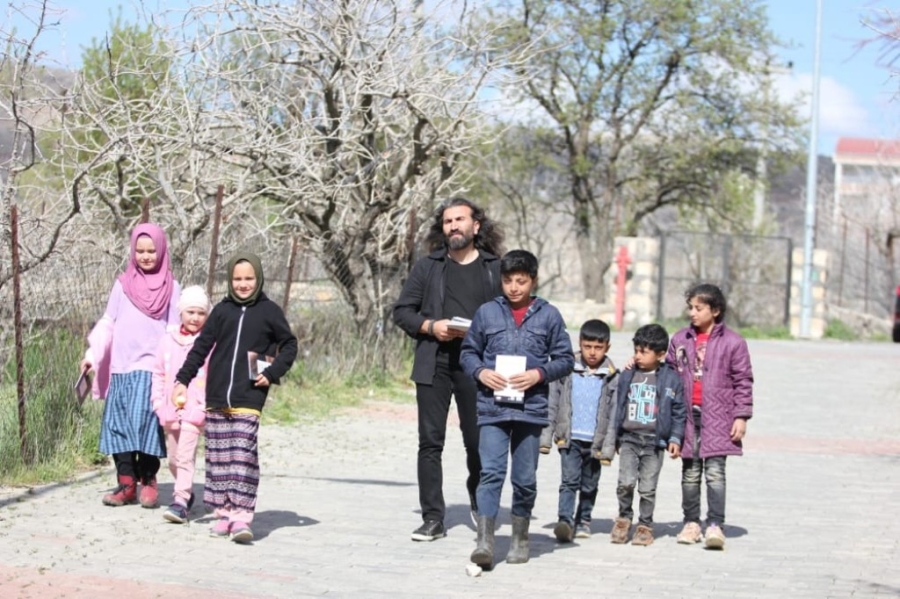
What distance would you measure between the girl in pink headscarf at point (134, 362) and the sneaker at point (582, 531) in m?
2.43

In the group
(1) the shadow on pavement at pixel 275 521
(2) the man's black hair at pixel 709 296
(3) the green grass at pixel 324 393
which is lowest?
(1) the shadow on pavement at pixel 275 521

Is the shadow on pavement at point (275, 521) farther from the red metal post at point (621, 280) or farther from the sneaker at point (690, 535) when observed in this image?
the red metal post at point (621, 280)

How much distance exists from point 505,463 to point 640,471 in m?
1.10

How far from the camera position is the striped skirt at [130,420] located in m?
8.44

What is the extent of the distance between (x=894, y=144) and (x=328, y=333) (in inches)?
1075

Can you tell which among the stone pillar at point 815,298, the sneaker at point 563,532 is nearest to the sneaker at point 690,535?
the sneaker at point 563,532

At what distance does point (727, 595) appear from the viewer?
674 cm

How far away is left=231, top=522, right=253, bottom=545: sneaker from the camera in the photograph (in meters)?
7.50

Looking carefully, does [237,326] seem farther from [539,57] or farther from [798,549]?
[539,57]

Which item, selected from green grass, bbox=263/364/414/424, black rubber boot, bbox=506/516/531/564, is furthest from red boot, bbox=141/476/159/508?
green grass, bbox=263/364/414/424

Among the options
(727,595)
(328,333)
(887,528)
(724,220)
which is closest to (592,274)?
(724,220)

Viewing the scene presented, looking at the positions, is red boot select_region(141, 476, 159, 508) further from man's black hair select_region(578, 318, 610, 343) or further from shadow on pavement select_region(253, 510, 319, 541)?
man's black hair select_region(578, 318, 610, 343)

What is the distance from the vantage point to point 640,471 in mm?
8133

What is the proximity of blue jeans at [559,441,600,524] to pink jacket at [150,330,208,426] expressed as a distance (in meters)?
2.03
